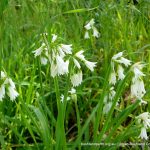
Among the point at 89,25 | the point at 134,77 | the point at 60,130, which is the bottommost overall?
the point at 60,130

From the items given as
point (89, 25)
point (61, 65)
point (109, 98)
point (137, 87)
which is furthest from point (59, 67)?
point (89, 25)

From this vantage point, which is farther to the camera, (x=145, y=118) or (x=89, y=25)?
(x=89, y=25)

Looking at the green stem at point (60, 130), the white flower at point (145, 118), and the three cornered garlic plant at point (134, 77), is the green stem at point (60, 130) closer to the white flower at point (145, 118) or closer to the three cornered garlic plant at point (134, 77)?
the three cornered garlic plant at point (134, 77)

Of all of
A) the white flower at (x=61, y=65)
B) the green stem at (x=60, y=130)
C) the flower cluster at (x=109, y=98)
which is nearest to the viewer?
the white flower at (x=61, y=65)

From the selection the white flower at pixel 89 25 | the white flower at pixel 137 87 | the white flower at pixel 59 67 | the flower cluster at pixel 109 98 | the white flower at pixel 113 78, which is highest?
the white flower at pixel 89 25

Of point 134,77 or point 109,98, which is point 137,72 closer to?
point 134,77

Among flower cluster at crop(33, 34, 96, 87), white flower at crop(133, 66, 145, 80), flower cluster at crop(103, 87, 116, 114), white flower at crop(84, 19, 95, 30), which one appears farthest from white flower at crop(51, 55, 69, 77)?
white flower at crop(84, 19, 95, 30)

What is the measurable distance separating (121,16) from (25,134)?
5.58 feet

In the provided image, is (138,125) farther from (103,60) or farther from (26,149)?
(103,60)

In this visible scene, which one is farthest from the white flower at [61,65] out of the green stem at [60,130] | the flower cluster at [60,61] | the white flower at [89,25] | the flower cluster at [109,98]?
the white flower at [89,25]

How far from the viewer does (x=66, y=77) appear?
2.50 metres

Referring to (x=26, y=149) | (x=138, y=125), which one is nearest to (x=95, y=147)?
(x=138, y=125)

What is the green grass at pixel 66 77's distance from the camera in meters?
2.12

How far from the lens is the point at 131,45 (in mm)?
3275
